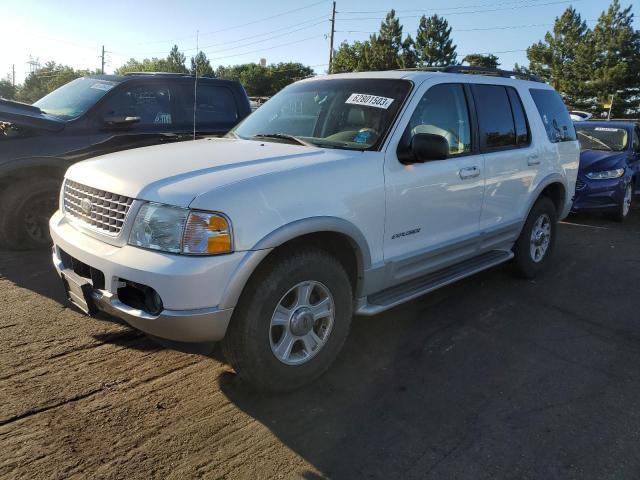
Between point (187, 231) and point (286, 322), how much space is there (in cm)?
80

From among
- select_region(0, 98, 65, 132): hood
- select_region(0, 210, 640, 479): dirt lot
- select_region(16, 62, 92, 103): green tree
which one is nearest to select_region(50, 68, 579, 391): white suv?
select_region(0, 210, 640, 479): dirt lot

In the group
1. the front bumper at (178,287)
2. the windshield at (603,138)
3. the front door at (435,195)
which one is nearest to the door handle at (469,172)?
the front door at (435,195)

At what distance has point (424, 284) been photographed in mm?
3855

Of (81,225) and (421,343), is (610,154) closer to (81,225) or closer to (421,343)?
(421,343)

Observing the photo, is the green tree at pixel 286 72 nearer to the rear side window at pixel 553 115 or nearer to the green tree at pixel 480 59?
the green tree at pixel 480 59

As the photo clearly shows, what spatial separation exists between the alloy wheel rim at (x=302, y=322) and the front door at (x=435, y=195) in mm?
597

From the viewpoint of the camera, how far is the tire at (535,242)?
517 centimetres

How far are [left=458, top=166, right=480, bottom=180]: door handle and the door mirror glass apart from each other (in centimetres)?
60

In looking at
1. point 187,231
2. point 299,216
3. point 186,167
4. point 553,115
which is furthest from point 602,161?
point 187,231

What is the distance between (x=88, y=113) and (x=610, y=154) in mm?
7996

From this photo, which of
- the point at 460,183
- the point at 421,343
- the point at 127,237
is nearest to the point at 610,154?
the point at 460,183

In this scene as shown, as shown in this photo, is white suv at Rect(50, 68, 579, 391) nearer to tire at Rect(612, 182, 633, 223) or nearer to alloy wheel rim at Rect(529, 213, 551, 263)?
alloy wheel rim at Rect(529, 213, 551, 263)

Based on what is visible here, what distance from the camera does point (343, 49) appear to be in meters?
77.5

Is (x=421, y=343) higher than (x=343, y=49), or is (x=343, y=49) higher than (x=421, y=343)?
(x=343, y=49)
